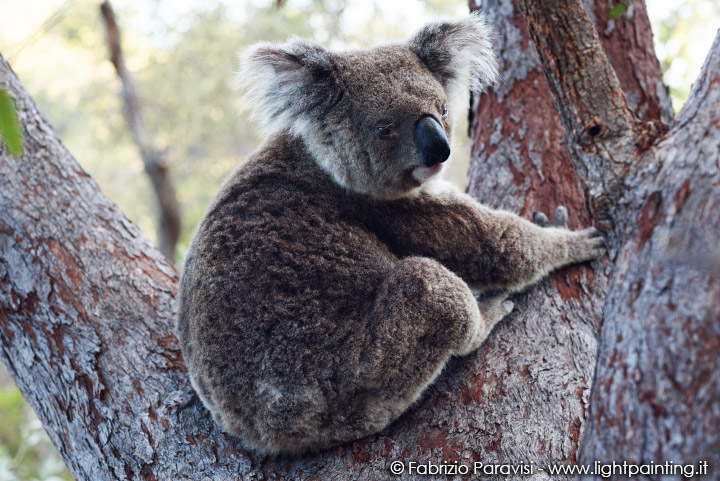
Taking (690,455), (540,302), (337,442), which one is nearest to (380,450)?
(337,442)

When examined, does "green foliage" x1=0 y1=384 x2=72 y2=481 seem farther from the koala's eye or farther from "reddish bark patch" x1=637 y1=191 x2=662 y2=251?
"reddish bark patch" x1=637 y1=191 x2=662 y2=251

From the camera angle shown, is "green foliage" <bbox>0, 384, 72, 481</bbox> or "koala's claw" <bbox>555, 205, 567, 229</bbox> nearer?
"koala's claw" <bbox>555, 205, 567, 229</bbox>

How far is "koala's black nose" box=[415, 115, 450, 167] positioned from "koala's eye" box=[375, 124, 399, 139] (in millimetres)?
133

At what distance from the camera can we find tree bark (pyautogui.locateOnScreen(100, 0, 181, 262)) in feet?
27.1

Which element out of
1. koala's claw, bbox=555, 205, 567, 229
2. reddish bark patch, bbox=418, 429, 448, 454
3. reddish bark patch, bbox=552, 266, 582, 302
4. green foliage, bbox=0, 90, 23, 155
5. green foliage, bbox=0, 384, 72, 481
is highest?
green foliage, bbox=0, 90, 23, 155

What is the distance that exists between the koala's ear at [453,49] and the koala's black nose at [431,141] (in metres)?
0.61

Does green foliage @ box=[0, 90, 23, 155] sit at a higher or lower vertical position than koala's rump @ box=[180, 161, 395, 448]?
higher

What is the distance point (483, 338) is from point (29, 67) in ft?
49.7

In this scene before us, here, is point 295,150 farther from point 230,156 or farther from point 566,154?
point 230,156

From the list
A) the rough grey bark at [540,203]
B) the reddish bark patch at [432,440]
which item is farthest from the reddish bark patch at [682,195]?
the reddish bark patch at [432,440]

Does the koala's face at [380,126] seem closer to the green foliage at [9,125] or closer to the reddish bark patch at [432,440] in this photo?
the reddish bark patch at [432,440]

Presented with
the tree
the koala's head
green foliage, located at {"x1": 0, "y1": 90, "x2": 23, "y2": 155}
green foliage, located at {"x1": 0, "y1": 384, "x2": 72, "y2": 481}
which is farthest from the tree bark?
green foliage, located at {"x1": 0, "y1": 90, "x2": 23, "y2": 155}

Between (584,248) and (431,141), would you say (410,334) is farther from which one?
(584,248)

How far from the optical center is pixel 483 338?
2959 mm
